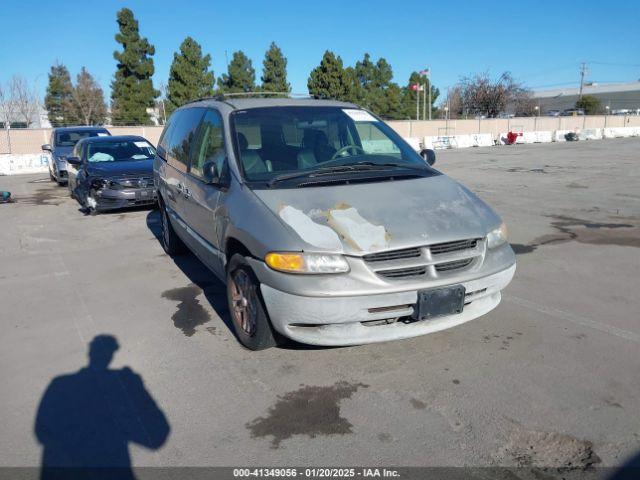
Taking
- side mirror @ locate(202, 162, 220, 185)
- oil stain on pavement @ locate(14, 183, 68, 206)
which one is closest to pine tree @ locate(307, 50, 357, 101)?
oil stain on pavement @ locate(14, 183, 68, 206)

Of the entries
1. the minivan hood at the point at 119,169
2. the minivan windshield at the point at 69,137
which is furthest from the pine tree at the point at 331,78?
the minivan hood at the point at 119,169

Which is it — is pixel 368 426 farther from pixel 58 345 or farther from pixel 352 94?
pixel 352 94

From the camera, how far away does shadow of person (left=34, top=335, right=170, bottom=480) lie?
2.61 metres

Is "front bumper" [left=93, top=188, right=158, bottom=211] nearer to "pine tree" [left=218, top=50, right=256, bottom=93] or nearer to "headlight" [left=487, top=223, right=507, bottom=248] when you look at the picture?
"headlight" [left=487, top=223, right=507, bottom=248]

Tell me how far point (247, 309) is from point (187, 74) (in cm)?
3863

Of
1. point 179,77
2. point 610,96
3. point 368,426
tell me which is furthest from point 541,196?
point 610,96

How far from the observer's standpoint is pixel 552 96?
114 meters

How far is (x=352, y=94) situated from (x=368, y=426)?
1803 inches

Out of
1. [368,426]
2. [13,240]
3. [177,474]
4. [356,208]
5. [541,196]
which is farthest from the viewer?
[541,196]

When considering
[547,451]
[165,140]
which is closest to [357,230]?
[547,451]

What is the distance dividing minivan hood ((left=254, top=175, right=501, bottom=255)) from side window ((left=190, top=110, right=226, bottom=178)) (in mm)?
906

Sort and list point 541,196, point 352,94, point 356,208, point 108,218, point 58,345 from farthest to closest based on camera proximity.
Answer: point 352,94 → point 541,196 → point 108,218 → point 58,345 → point 356,208

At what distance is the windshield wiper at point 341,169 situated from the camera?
391 cm

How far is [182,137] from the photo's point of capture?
5637mm
